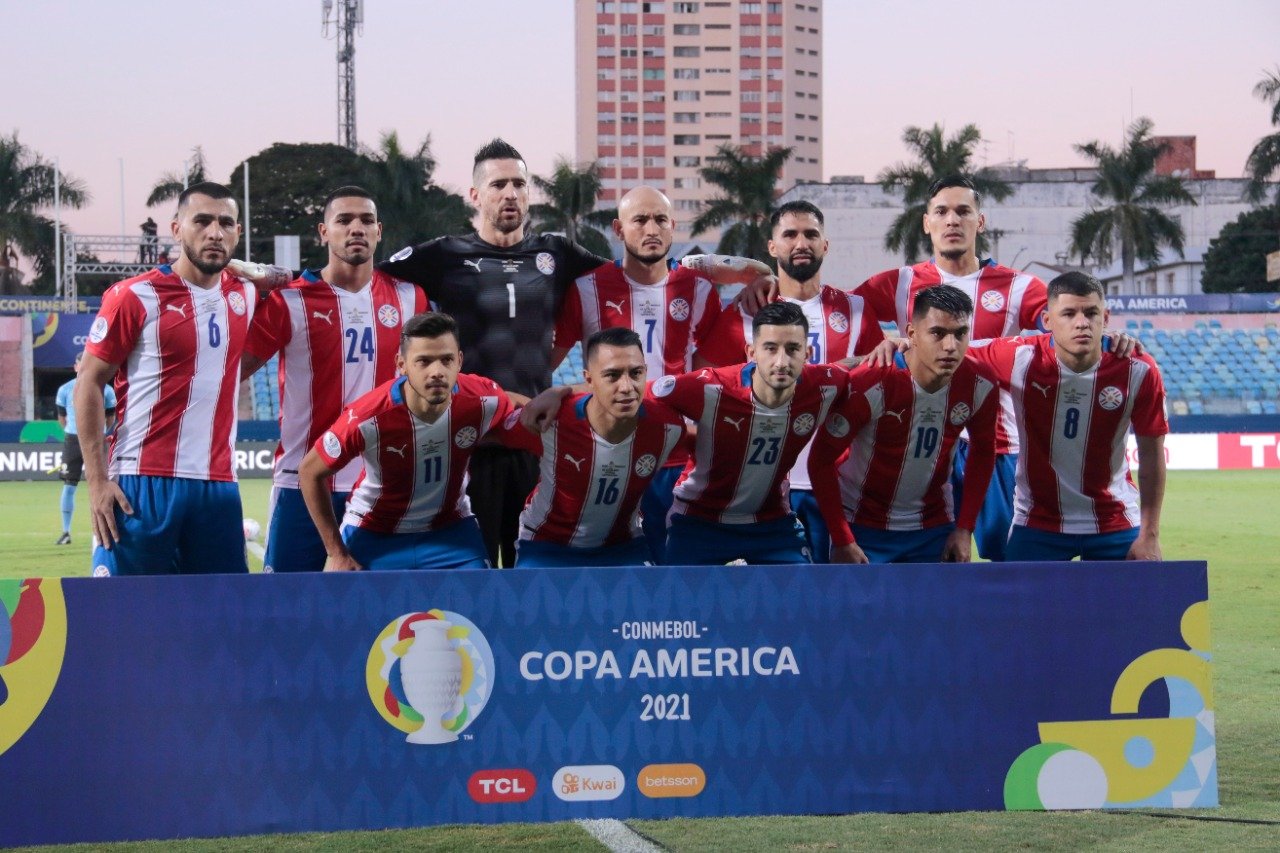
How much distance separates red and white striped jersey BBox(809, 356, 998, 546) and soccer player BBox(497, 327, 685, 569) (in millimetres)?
635

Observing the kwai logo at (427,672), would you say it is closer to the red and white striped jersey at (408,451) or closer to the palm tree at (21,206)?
the red and white striped jersey at (408,451)

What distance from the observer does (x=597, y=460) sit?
5.24 meters

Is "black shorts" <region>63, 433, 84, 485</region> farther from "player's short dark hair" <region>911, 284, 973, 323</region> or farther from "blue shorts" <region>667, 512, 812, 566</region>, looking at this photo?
"player's short dark hair" <region>911, 284, 973, 323</region>

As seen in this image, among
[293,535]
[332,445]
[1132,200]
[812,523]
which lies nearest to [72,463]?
[293,535]

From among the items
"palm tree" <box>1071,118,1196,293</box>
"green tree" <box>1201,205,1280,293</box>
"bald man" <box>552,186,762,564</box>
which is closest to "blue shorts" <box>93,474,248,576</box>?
"bald man" <box>552,186,762,564</box>

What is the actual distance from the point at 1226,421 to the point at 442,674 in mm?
29081

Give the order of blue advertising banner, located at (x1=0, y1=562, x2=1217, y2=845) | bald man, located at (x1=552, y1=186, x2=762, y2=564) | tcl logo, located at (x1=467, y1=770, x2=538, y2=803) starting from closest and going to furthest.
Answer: blue advertising banner, located at (x1=0, y1=562, x2=1217, y2=845), tcl logo, located at (x1=467, y1=770, x2=538, y2=803), bald man, located at (x1=552, y1=186, x2=762, y2=564)

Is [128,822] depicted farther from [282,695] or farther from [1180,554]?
[1180,554]

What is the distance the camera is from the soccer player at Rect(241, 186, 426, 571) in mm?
5711

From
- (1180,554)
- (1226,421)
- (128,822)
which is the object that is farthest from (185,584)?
(1226,421)

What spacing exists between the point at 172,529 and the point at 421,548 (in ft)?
3.19

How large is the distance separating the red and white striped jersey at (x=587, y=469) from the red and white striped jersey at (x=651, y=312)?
76 centimetres

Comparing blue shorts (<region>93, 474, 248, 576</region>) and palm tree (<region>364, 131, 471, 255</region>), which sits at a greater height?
palm tree (<region>364, 131, 471, 255</region>)

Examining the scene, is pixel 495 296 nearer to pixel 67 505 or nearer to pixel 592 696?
pixel 592 696
